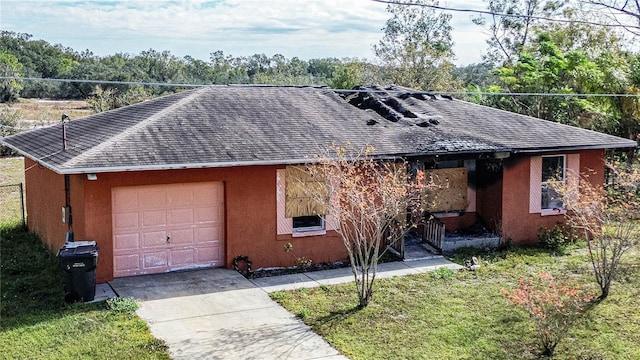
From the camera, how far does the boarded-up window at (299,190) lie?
14.4 m

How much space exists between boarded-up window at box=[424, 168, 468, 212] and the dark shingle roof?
3.54ft

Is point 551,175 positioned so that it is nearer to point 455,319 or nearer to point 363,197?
point 363,197

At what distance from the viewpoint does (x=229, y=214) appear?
13906 millimetres

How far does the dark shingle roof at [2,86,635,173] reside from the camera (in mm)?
13180

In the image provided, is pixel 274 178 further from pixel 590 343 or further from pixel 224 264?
pixel 590 343

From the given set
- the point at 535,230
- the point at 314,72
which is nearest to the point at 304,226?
the point at 535,230

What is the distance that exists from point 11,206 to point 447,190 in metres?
14.3

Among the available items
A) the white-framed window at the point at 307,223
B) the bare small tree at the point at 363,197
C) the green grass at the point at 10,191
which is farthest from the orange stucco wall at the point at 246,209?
the green grass at the point at 10,191

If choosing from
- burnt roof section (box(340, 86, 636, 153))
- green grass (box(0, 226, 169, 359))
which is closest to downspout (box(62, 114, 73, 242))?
green grass (box(0, 226, 169, 359))

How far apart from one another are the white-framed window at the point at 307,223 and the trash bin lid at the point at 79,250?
451 centimetres

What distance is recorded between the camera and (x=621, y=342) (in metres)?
10.4

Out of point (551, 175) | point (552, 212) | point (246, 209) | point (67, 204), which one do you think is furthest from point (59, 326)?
point (551, 175)

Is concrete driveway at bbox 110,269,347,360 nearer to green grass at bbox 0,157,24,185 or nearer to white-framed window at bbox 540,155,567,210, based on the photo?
white-framed window at bbox 540,155,567,210

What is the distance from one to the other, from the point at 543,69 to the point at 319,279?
18.9 m
